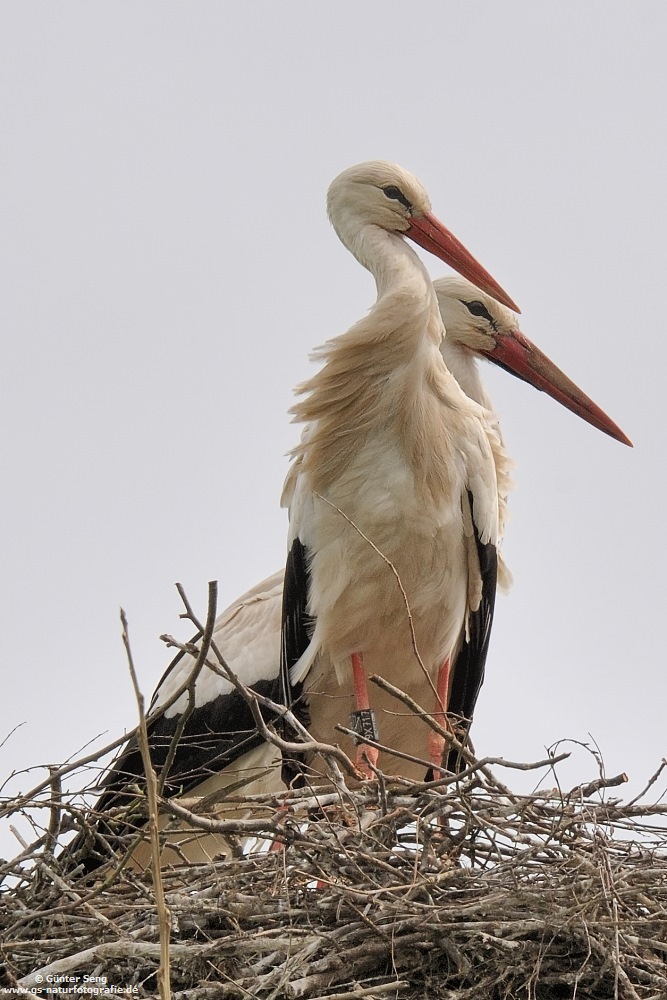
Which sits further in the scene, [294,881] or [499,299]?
[499,299]

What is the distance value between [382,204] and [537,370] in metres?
1.02

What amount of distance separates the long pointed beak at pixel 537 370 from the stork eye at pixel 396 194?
875 millimetres

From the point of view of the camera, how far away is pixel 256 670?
521 cm

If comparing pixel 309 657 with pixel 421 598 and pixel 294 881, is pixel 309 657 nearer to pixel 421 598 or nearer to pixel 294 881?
pixel 421 598

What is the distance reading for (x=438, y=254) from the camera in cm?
493

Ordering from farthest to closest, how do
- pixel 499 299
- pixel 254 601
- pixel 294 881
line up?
1. pixel 254 601
2. pixel 499 299
3. pixel 294 881

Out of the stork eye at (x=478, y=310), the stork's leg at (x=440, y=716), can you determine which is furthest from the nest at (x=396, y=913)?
the stork eye at (x=478, y=310)

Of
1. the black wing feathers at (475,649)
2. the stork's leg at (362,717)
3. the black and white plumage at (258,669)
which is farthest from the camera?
the black and white plumage at (258,669)

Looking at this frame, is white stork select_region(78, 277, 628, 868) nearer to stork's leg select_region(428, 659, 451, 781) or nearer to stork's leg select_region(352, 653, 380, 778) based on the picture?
stork's leg select_region(428, 659, 451, 781)

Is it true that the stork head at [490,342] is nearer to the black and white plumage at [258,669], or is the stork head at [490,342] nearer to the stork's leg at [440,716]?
the black and white plumage at [258,669]

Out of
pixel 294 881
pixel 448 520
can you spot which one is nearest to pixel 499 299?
pixel 448 520

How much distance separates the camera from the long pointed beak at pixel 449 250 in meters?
4.88

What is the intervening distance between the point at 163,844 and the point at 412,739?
1.76 meters

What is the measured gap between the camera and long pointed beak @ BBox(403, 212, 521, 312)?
4.88m
